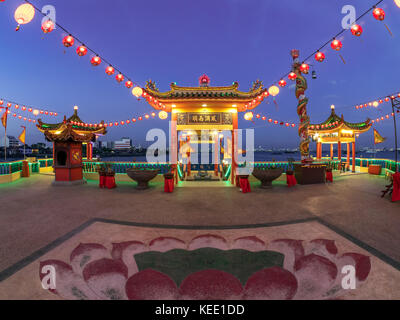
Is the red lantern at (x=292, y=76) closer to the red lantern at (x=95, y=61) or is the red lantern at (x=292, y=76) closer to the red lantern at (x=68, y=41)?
the red lantern at (x=95, y=61)

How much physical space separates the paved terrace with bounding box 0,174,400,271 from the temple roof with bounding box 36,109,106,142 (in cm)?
344

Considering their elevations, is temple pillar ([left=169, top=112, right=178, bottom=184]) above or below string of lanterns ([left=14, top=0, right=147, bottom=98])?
below

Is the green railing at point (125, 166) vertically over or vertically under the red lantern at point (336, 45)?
under

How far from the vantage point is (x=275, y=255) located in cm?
296

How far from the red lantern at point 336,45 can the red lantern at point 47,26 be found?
8.70m

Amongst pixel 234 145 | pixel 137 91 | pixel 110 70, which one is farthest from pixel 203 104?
pixel 110 70

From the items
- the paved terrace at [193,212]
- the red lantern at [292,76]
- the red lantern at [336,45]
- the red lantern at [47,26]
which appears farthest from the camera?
the red lantern at [292,76]

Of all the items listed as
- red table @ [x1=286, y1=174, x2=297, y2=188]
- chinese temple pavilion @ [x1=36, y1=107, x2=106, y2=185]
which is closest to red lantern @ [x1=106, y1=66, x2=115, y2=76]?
chinese temple pavilion @ [x1=36, y1=107, x2=106, y2=185]

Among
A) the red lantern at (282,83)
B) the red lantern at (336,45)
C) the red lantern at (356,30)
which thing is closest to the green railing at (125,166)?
the red lantern at (282,83)

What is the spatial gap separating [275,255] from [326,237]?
1.38 m

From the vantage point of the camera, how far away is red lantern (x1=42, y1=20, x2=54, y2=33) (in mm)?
5000

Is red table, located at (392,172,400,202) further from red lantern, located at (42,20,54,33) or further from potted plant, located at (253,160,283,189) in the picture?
red lantern, located at (42,20,54,33)

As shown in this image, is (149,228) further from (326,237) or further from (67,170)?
(67,170)

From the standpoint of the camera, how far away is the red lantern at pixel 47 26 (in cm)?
500
